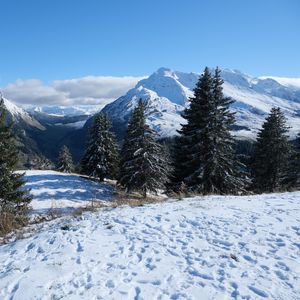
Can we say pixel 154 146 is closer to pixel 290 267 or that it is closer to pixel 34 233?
pixel 34 233

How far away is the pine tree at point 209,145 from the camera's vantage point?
2311 centimetres

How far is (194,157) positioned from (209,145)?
4.49 ft

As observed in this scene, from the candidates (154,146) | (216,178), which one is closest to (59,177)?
(154,146)

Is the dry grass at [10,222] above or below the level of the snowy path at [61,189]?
above

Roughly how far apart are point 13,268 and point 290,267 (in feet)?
17.2

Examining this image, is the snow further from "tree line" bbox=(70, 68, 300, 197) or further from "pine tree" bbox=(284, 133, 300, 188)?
"pine tree" bbox=(284, 133, 300, 188)

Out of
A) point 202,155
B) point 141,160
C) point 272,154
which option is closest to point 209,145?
point 202,155

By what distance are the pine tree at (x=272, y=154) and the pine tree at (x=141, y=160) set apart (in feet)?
30.5

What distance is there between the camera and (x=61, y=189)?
32.5 meters

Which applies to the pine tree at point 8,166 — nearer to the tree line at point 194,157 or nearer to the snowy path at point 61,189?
the tree line at point 194,157

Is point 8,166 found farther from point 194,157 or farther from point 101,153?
point 101,153

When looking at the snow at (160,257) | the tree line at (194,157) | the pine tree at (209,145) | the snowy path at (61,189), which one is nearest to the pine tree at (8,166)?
the tree line at (194,157)

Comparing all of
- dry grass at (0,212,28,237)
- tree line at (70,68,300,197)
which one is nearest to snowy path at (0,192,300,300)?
dry grass at (0,212,28,237)

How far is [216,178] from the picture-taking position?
76.4 ft
